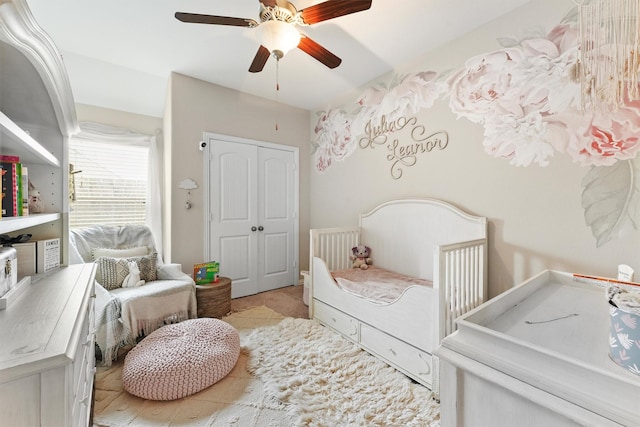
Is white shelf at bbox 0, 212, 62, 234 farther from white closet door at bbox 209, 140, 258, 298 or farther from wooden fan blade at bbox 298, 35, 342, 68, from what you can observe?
white closet door at bbox 209, 140, 258, 298

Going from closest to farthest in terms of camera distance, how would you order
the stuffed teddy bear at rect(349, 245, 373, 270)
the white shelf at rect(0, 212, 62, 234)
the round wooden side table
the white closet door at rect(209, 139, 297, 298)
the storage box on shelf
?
the storage box on shelf, the white shelf at rect(0, 212, 62, 234), the round wooden side table, the stuffed teddy bear at rect(349, 245, 373, 270), the white closet door at rect(209, 139, 297, 298)

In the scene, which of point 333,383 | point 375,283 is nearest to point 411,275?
point 375,283

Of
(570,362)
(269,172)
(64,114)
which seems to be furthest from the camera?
(269,172)

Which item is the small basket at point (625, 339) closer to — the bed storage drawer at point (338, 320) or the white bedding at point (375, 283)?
the white bedding at point (375, 283)

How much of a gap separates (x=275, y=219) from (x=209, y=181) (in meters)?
0.97

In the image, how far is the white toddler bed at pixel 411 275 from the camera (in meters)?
1.59

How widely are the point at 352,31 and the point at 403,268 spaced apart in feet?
7.04

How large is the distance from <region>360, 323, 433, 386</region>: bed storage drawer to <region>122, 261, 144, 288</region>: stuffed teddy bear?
1949mm

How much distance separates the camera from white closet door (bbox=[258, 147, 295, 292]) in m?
3.42

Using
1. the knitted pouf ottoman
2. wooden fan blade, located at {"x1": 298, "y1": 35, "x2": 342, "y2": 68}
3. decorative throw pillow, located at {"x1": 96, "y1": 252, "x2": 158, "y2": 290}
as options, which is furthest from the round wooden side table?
wooden fan blade, located at {"x1": 298, "y1": 35, "x2": 342, "y2": 68}

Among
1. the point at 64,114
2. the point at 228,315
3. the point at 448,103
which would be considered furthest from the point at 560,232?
the point at 64,114

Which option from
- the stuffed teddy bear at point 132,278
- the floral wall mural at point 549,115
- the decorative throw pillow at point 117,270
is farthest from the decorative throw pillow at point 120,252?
the floral wall mural at point 549,115

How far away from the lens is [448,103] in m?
2.25

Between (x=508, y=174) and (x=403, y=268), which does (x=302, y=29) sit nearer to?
(x=508, y=174)
